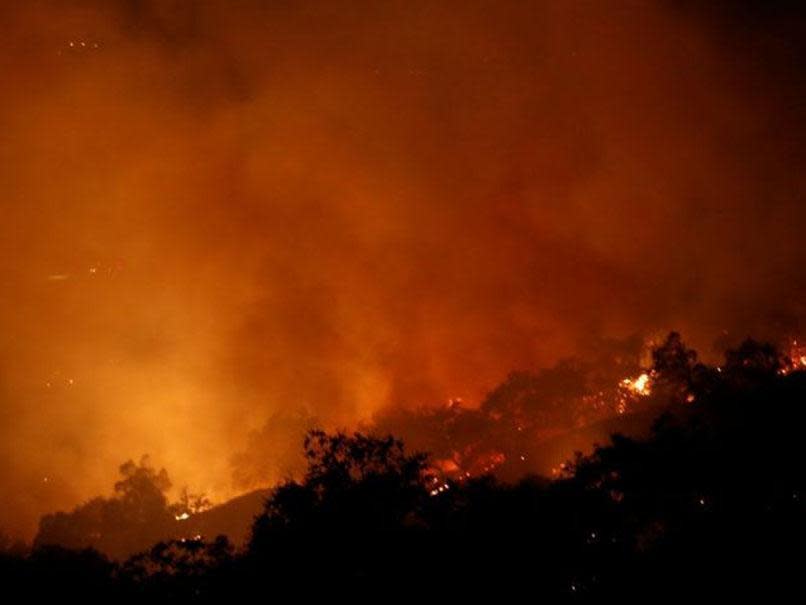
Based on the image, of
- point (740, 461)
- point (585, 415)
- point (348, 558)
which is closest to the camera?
point (348, 558)

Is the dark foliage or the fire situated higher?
the fire

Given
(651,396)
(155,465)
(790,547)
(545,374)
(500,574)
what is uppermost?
(155,465)

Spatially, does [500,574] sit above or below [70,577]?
below

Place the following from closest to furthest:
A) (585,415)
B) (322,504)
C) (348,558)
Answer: (348,558) → (322,504) → (585,415)

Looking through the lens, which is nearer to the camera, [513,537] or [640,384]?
[513,537]

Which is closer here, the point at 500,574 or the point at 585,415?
the point at 500,574

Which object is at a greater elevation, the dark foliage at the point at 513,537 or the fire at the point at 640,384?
the fire at the point at 640,384

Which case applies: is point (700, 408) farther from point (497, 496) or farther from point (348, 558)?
point (348, 558)

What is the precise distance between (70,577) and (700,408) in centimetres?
2913

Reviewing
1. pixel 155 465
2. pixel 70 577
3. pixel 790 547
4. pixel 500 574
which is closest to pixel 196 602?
pixel 70 577

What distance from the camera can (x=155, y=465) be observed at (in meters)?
90.6

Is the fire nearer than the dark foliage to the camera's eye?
No

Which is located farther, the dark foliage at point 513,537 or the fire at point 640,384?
the fire at point 640,384

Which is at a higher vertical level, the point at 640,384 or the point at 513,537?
the point at 640,384
